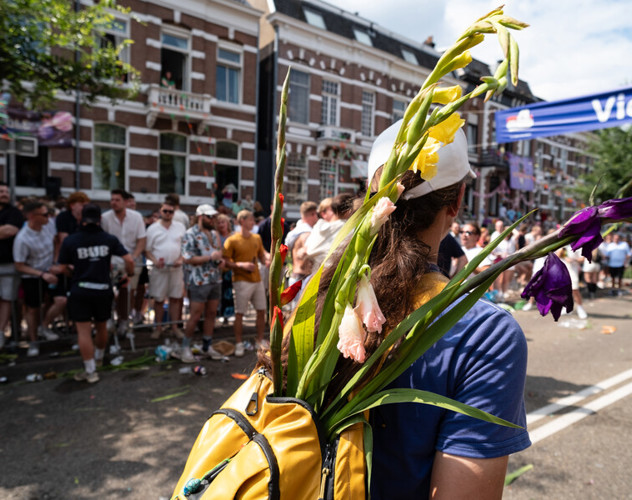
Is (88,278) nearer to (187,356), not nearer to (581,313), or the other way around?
(187,356)

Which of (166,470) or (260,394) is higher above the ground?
(260,394)

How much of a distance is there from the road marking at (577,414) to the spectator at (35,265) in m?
5.70

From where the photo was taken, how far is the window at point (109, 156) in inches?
581

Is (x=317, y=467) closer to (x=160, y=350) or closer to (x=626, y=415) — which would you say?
(x=626, y=415)

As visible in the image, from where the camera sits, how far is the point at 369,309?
31.9 inches

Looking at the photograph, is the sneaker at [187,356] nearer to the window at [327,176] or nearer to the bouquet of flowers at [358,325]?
the bouquet of flowers at [358,325]

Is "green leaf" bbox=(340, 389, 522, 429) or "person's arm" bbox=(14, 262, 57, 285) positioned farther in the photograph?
"person's arm" bbox=(14, 262, 57, 285)

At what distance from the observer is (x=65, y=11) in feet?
20.4

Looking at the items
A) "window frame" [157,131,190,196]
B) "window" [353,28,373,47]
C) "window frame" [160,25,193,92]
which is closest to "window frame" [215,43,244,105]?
"window frame" [160,25,193,92]

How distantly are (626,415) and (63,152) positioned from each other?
15.0 meters

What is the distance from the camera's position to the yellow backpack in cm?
88

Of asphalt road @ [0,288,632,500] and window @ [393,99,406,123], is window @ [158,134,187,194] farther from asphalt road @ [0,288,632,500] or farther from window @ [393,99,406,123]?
window @ [393,99,406,123]

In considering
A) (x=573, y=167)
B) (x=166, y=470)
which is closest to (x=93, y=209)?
(x=166, y=470)

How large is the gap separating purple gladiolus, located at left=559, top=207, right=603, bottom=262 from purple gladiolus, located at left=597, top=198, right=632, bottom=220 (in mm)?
10
